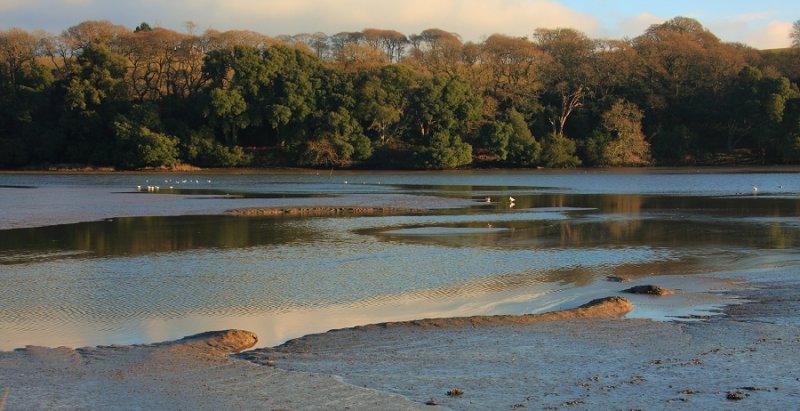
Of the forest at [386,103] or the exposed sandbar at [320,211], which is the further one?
the forest at [386,103]

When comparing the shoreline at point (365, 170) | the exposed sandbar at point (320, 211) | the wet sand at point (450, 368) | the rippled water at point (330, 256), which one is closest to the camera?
the wet sand at point (450, 368)

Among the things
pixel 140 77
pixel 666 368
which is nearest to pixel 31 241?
pixel 666 368

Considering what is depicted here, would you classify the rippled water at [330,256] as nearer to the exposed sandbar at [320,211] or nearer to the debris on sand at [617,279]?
the debris on sand at [617,279]

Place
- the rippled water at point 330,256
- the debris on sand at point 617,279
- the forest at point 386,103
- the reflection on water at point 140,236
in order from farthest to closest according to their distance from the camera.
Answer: the forest at point 386,103, the reflection on water at point 140,236, the debris on sand at point 617,279, the rippled water at point 330,256

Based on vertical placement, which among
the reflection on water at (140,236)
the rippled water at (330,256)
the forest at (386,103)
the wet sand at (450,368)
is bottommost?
the reflection on water at (140,236)

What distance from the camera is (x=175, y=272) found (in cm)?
1838

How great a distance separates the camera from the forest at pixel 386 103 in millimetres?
75750

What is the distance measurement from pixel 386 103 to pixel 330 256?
59165 mm

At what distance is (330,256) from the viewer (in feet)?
69.4

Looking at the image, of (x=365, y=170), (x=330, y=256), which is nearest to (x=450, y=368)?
(x=330, y=256)

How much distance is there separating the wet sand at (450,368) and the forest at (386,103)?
210 feet

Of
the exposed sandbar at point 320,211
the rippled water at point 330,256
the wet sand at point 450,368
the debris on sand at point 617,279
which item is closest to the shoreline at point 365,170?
the rippled water at point 330,256

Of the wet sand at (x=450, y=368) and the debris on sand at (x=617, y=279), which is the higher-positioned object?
the wet sand at (x=450, y=368)

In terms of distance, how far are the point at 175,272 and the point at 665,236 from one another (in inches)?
598
